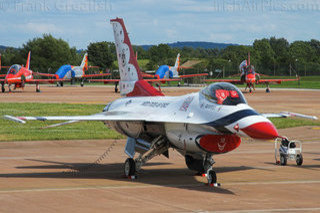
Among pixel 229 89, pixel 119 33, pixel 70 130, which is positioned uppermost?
pixel 119 33

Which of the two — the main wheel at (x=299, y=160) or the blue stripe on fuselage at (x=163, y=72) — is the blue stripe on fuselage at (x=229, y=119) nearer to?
the main wheel at (x=299, y=160)

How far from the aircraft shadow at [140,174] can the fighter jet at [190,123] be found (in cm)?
46

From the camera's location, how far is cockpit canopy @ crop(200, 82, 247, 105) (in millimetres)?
15070

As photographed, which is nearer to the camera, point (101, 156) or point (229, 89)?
point (229, 89)

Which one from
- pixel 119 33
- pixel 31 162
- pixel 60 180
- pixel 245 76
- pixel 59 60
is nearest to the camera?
pixel 60 180

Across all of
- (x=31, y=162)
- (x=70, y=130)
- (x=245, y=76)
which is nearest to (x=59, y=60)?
(x=245, y=76)

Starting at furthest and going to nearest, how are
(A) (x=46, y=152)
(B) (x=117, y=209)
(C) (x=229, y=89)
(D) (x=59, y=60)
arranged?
(D) (x=59, y=60), (A) (x=46, y=152), (C) (x=229, y=89), (B) (x=117, y=209)

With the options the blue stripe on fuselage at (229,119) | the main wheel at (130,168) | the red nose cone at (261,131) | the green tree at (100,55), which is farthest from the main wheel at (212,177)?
the green tree at (100,55)

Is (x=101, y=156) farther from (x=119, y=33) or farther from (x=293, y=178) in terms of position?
(x=293, y=178)

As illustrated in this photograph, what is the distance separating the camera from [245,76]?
7994 cm

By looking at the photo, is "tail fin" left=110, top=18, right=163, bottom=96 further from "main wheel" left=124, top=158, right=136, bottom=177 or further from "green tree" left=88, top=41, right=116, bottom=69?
"green tree" left=88, top=41, right=116, bottom=69

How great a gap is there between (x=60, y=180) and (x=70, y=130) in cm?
1486

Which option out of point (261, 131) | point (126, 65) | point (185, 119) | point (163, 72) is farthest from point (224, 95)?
point (163, 72)

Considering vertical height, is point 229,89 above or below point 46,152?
above
